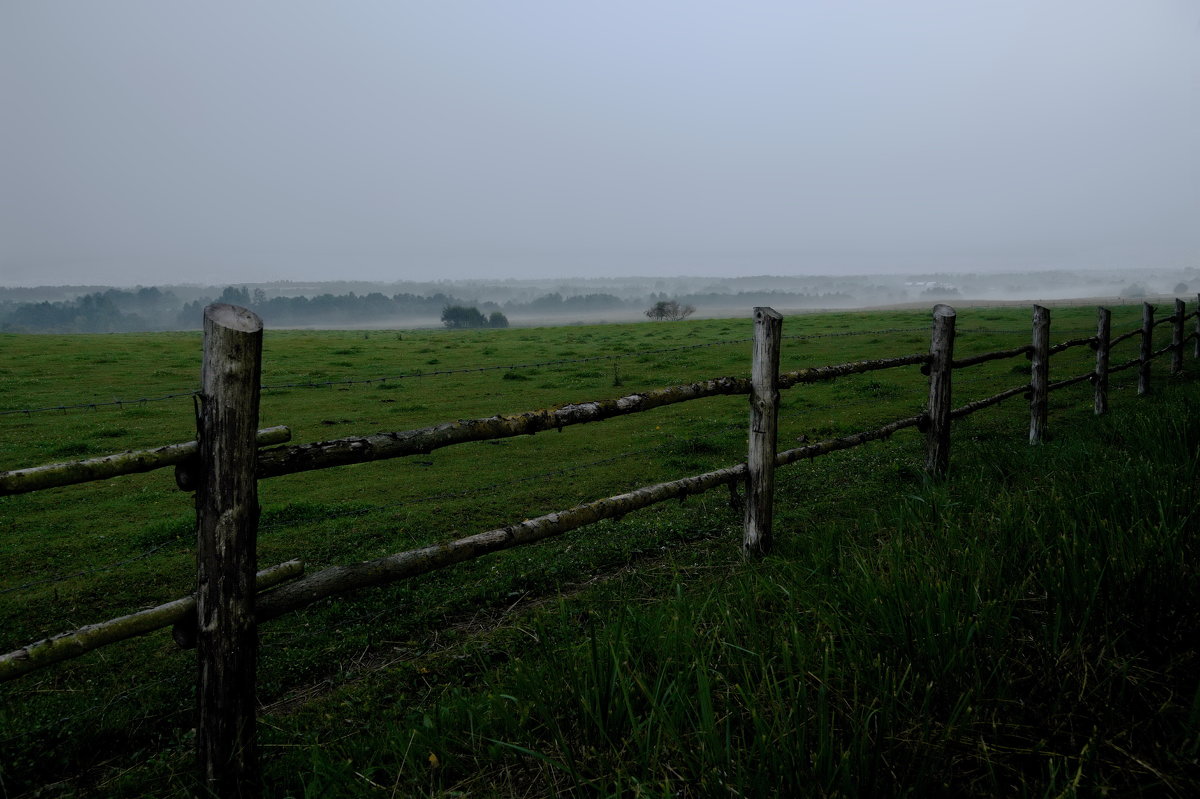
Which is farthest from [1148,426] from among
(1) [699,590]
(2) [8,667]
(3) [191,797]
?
(2) [8,667]

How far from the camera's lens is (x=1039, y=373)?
9.09 meters

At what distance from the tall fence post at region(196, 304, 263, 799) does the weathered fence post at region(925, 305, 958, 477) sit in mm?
6387

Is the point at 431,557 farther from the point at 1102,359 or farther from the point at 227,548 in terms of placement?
the point at 1102,359

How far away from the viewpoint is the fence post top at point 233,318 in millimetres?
2776

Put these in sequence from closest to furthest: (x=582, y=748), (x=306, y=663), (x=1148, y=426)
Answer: (x=582, y=748) < (x=306, y=663) < (x=1148, y=426)

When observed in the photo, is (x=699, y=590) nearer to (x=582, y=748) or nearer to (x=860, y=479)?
(x=582, y=748)

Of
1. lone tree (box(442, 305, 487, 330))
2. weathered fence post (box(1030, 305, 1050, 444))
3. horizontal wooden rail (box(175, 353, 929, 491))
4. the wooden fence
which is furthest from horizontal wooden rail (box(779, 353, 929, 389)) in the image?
lone tree (box(442, 305, 487, 330))

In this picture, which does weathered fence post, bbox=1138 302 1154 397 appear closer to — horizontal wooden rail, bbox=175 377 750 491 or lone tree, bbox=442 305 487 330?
horizontal wooden rail, bbox=175 377 750 491

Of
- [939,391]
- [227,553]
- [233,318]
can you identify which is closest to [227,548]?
[227,553]

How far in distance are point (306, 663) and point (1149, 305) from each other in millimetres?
14474

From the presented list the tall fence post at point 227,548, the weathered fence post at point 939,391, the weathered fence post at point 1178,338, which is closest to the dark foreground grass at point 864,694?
the tall fence post at point 227,548

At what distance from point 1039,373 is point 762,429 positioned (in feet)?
19.6

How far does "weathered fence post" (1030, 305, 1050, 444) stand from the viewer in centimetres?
894

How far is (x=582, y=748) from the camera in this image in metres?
2.49
